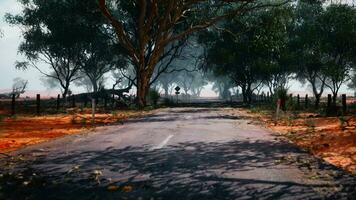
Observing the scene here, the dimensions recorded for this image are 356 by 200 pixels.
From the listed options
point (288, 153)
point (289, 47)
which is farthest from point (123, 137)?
point (289, 47)

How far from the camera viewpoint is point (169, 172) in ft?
23.9

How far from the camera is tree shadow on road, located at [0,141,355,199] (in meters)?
5.90

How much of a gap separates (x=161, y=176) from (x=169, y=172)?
37 centimetres

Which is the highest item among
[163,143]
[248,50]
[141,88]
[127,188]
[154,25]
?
[154,25]

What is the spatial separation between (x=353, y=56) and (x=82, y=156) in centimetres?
4189

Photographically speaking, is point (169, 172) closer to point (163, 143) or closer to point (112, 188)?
point (112, 188)

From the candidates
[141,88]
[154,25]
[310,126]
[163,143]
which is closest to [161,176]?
[163,143]

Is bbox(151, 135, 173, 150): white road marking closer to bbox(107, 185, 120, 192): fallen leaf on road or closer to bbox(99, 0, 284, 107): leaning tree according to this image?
bbox(107, 185, 120, 192): fallen leaf on road

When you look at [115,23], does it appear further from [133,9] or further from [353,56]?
[353,56]

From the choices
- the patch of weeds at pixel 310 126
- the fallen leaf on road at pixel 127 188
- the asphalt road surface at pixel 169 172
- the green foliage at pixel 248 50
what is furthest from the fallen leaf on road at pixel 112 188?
the green foliage at pixel 248 50

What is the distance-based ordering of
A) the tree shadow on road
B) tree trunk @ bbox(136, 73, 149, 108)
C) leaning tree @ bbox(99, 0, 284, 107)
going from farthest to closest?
tree trunk @ bbox(136, 73, 149, 108), leaning tree @ bbox(99, 0, 284, 107), the tree shadow on road

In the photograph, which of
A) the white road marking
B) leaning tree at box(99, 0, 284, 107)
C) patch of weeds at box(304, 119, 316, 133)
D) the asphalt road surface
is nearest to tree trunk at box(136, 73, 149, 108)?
leaning tree at box(99, 0, 284, 107)

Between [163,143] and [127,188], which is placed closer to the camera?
[127,188]

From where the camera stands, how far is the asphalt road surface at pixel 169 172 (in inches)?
234
